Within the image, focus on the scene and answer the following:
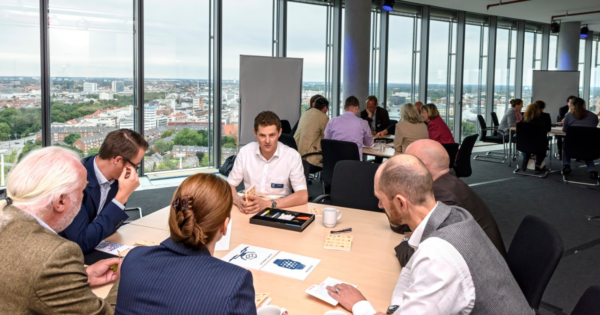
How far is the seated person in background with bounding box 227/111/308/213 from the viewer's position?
11.5 feet

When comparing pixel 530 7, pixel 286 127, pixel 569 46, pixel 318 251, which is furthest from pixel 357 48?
pixel 569 46

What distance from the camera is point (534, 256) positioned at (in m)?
2.07

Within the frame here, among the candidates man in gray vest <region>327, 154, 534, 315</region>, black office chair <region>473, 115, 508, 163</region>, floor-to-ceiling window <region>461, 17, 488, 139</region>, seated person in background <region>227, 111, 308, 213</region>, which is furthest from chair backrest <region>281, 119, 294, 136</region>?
floor-to-ceiling window <region>461, 17, 488, 139</region>

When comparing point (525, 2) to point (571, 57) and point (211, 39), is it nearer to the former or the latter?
point (571, 57)

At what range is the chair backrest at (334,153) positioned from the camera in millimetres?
5121

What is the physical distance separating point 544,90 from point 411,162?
12689 mm

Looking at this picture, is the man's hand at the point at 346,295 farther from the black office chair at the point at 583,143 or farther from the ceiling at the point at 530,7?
the ceiling at the point at 530,7

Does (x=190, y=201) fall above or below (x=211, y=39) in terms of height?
below

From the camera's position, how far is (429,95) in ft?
38.3

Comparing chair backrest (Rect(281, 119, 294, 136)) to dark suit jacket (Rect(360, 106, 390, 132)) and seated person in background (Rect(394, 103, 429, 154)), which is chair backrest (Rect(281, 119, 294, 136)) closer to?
dark suit jacket (Rect(360, 106, 390, 132))

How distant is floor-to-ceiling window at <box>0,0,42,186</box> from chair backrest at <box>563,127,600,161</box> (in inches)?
344

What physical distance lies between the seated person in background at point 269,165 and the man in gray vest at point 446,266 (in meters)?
1.79

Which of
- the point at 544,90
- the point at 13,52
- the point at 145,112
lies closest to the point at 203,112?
the point at 145,112

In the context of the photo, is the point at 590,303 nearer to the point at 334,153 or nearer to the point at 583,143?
the point at 334,153
